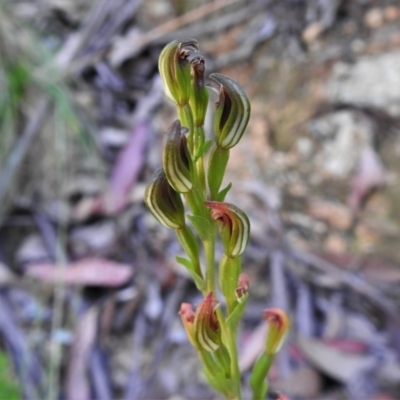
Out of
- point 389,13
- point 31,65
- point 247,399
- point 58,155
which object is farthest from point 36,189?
point 389,13

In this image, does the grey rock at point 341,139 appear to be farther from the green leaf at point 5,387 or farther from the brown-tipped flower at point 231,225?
the brown-tipped flower at point 231,225

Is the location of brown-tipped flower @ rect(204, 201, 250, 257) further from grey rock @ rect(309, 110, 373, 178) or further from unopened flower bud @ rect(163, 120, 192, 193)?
grey rock @ rect(309, 110, 373, 178)

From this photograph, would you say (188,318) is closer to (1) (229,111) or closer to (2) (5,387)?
(1) (229,111)

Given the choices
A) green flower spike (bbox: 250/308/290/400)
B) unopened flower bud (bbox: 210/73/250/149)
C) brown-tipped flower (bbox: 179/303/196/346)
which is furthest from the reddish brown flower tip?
unopened flower bud (bbox: 210/73/250/149)

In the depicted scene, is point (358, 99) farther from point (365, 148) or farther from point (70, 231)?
point (70, 231)

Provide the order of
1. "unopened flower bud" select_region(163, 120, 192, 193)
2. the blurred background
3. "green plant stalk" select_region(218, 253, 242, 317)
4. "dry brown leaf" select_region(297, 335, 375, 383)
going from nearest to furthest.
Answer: "unopened flower bud" select_region(163, 120, 192, 193) < "green plant stalk" select_region(218, 253, 242, 317) < "dry brown leaf" select_region(297, 335, 375, 383) < the blurred background

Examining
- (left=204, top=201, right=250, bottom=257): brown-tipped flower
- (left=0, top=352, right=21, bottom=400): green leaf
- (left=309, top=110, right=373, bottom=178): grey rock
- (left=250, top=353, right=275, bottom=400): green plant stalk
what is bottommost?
(left=0, top=352, right=21, bottom=400): green leaf

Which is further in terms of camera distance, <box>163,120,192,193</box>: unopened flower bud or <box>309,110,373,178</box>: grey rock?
<box>309,110,373,178</box>: grey rock

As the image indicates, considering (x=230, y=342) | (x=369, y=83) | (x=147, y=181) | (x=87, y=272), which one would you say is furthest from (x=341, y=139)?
(x=230, y=342)
